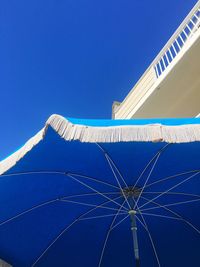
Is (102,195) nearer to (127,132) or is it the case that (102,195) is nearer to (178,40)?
(127,132)

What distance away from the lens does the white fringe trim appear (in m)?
2.41

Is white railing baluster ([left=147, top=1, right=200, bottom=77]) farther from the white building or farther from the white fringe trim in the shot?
the white fringe trim

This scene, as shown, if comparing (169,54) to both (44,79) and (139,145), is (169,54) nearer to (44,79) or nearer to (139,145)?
(44,79)

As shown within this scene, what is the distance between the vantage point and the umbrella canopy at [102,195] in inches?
102

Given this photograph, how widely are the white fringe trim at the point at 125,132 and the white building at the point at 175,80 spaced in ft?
15.2

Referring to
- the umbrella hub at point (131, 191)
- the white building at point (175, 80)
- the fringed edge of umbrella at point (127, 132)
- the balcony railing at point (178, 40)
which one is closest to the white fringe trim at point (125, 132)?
the fringed edge of umbrella at point (127, 132)

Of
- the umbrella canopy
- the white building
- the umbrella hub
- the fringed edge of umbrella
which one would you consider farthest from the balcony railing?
the fringed edge of umbrella

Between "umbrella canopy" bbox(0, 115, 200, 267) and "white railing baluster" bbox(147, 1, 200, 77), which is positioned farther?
"white railing baluster" bbox(147, 1, 200, 77)

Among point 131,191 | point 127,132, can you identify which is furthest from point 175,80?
point 127,132

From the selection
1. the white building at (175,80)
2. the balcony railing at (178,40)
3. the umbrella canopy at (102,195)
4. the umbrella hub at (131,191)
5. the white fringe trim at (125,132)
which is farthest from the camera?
the balcony railing at (178,40)

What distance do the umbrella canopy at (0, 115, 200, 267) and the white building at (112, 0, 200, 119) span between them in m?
3.93

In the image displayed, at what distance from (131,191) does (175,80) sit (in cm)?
434

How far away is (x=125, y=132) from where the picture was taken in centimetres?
245

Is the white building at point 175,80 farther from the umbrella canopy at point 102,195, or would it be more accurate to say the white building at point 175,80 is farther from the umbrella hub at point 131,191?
the umbrella hub at point 131,191
